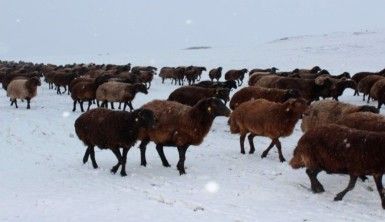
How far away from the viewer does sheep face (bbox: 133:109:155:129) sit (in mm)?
11742

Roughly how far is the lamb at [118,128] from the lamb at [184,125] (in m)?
0.41

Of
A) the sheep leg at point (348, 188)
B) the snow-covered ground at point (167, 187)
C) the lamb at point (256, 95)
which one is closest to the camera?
the snow-covered ground at point (167, 187)

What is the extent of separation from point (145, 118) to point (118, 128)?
0.69 m

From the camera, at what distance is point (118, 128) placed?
11.9 metres

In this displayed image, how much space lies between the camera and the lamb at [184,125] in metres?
12.1

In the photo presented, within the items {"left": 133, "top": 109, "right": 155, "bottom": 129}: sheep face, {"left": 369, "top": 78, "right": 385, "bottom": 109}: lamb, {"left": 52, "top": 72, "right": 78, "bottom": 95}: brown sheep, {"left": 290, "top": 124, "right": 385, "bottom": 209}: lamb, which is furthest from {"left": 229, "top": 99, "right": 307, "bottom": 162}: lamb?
{"left": 52, "top": 72, "right": 78, "bottom": 95}: brown sheep

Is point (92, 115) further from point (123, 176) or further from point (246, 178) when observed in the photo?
point (246, 178)

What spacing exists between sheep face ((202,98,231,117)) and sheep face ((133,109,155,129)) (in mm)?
1297

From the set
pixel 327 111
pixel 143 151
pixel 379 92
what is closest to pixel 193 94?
pixel 143 151

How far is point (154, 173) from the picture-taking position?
11992mm

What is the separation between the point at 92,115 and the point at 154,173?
2.11 m

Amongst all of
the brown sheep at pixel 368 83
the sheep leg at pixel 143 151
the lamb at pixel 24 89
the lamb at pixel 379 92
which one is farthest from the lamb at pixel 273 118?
the lamb at pixel 24 89

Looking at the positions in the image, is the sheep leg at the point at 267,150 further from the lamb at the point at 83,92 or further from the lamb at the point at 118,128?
the lamb at the point at 83,92

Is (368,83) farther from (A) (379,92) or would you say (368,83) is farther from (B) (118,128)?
(B) (118,128)
